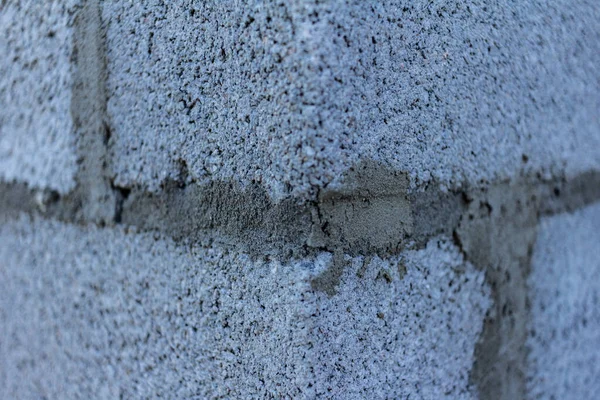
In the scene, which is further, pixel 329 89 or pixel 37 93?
pixel 37 93

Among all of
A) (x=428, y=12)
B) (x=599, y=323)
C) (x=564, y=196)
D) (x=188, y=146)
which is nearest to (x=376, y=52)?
(x=428, y=12)

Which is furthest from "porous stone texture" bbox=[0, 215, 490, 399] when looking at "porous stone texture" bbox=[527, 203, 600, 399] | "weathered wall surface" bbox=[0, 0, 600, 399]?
"porous stone texture" bbox=[527, 203, 600, 399]

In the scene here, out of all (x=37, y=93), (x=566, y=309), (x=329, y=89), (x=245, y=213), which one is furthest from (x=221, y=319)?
(x=566, y=309)

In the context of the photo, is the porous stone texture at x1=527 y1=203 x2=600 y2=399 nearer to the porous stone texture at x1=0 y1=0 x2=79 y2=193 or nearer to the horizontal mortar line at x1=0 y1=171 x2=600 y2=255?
the horizontal mortar line at x1=0 y1=171 x2=600 y2=255

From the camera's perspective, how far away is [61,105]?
59 cm

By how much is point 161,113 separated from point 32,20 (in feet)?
0.78

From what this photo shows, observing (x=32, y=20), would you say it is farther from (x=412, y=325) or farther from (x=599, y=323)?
(x=599, y=323)

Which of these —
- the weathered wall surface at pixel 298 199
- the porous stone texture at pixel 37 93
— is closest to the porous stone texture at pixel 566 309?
the weathered wall surface at pixel 298 199

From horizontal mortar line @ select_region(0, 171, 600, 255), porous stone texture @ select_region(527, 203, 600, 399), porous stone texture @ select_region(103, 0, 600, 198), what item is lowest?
porous stone texture @ select_region(527, 203, 600, 399)

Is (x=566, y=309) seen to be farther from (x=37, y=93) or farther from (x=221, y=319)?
(x=37, y=93)

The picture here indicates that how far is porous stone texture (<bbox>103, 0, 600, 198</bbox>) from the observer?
0.39m

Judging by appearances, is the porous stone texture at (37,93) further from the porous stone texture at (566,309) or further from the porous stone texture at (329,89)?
the porous stone texture at (566,309)

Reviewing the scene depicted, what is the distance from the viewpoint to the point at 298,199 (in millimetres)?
404

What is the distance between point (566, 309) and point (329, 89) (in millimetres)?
478
